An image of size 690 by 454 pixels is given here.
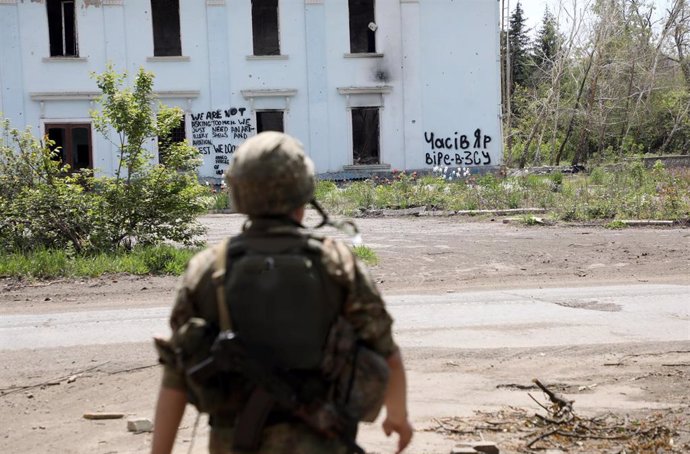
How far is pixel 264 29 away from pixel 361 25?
3314 millimetres

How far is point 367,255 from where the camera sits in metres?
13.0

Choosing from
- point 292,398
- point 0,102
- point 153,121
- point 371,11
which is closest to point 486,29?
point 371,11

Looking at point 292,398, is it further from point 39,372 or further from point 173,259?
point 173,259

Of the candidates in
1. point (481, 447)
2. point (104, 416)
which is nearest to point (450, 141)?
point (104, 416)

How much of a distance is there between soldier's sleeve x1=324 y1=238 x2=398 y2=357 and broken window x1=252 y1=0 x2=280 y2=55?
1091 inches

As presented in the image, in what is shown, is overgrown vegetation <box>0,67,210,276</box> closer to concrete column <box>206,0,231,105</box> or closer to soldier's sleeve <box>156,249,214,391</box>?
soldier's sleeve <box>156,249,214,391</box>

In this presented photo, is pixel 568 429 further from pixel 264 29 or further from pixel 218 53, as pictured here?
pixel 264 29

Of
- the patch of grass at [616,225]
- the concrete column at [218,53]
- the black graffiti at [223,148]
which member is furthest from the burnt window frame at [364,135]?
the patch of grass at [616,225]

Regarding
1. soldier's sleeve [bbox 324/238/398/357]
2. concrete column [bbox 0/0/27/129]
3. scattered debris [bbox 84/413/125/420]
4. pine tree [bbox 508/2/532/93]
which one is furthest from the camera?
pine tree [bbox 508/2/532/93]

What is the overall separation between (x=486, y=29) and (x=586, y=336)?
2427 cm

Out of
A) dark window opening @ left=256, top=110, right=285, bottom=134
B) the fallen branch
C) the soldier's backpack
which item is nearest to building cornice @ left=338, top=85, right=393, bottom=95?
dark window opening @ left=256, top=110, right=285, bottom=134

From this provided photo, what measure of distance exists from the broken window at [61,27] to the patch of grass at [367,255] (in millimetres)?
18799

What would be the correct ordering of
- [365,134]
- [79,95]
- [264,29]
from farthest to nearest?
[365,134]
[264,29]
[79,95]

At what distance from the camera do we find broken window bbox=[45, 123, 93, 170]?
93.9 ft
